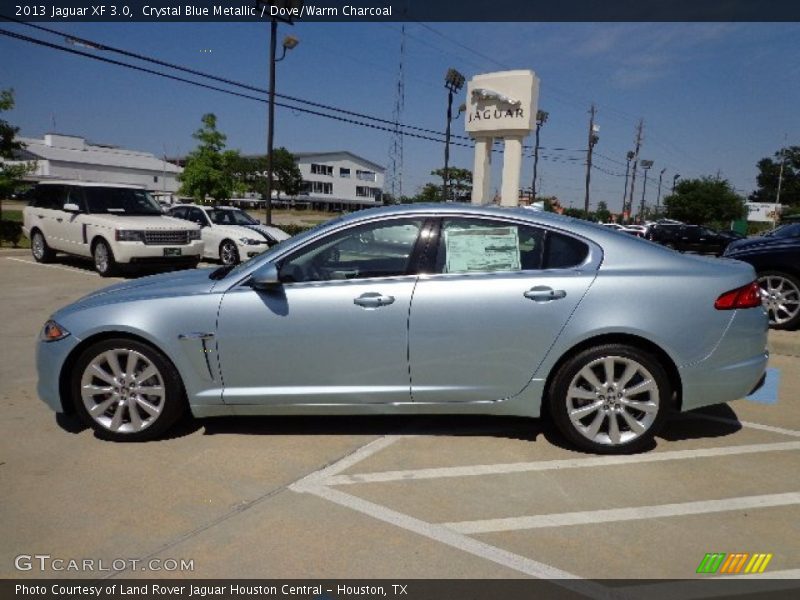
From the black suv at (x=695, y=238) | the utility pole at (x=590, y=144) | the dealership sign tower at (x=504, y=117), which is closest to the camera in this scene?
the dealership sign tower at (x=504, y=117)

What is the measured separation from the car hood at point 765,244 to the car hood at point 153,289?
7.25 metres

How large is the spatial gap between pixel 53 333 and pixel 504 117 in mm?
22526

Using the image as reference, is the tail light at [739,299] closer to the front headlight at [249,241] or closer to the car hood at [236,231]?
the front headlight at [249,241]

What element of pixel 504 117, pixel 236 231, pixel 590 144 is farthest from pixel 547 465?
pixel 590 144

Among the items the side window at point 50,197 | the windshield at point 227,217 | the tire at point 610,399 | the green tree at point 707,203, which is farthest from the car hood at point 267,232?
the green tree at point 707,203

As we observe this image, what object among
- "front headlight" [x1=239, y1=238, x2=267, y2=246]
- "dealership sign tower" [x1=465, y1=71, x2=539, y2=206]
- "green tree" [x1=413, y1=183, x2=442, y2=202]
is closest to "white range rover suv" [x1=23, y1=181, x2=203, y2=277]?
"front headlight" [x1=239, y1=238, x2=267, y2=246]

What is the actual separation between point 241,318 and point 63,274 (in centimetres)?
966

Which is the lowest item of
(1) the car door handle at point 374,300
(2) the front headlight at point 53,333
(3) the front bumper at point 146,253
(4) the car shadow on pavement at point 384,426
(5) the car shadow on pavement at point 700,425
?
(4) the car shadow on pavement at point 384,426

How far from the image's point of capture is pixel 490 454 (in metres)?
3.62

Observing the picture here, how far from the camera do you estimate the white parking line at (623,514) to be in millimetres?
2801

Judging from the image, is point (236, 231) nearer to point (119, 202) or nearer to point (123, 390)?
point (119, 202)

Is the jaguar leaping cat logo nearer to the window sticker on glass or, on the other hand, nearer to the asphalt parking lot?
the asphalt parking lot

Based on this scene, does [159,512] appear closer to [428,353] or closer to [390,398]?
[390,398]

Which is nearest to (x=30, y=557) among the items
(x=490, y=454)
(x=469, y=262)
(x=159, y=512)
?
(x=159, y=512)
